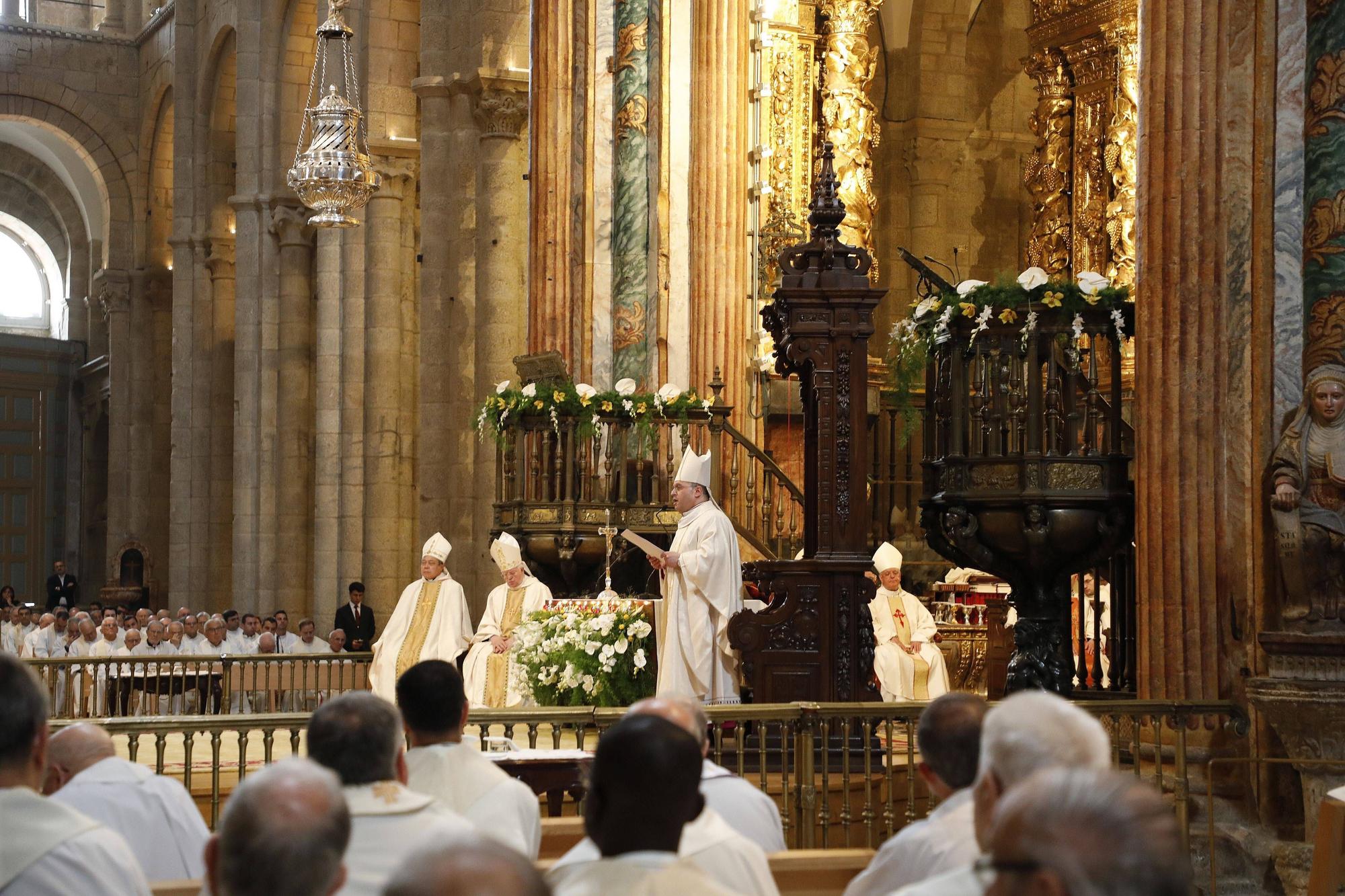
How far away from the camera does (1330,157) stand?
344 inches

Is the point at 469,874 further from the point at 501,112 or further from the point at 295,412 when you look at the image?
the point at 295,412

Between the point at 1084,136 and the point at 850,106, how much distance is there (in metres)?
2.46

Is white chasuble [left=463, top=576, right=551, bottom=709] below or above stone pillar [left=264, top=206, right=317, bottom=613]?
below

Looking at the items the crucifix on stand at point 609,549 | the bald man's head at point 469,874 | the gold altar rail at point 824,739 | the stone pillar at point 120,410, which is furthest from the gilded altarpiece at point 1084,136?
the stone pillar at point 120,410

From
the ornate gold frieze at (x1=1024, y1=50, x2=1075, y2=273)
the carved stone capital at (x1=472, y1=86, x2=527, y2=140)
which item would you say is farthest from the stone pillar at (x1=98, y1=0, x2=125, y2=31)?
the ornate gold frieze at (x1=1024, y1=50, x2=1075, y2=273)

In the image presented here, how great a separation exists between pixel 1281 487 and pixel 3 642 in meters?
19.6

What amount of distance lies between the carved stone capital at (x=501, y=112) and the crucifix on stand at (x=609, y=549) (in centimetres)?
805

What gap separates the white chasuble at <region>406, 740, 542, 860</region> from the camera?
16.0 feet

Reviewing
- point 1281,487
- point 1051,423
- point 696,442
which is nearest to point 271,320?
point 696,442

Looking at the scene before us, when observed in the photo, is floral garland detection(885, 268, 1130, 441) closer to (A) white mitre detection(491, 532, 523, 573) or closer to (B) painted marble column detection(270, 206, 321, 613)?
(A) white mitre detection(491, 532, 523, 573)

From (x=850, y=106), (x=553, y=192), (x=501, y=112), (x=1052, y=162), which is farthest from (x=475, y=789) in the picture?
(x=501, y=112)

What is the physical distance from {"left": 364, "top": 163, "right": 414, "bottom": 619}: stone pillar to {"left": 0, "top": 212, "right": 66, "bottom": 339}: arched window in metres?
24.6

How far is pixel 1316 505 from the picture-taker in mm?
8281

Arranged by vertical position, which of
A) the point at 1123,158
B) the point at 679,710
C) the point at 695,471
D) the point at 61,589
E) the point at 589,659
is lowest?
the point at 61,589
